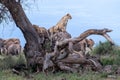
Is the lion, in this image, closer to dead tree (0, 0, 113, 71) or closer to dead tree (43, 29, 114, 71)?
dead tree (0, 0, 113, 71)

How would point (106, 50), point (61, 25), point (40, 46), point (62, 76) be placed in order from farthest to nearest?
point (61, 25) → point (106, 50) → point (40, 46) → point (62, 76)

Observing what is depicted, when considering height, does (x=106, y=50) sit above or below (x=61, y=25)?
below

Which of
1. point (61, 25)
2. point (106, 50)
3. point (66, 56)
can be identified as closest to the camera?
point (66, 56)

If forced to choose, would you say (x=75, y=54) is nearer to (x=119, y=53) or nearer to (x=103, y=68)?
(x=103, y=68)

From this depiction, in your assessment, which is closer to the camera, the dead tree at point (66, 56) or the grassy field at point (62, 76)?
the grassy field at point (62, 76)

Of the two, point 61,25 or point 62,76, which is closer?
point 62,76

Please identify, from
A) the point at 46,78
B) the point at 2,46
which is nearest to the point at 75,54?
the point at 46,78

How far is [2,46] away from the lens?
31031 mm

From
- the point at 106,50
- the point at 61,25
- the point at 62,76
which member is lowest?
the point at 62,76

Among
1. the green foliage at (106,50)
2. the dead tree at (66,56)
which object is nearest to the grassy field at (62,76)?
the dead tree at (66,56)

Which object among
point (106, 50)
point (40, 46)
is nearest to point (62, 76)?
point (40, 46)

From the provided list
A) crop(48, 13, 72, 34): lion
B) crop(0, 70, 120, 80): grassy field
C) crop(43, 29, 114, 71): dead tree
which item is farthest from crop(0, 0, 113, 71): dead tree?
crop(48, 13, 72, 34): lion

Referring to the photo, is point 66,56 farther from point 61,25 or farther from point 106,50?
point 61,25

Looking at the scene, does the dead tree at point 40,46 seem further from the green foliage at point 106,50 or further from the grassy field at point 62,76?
the green foliage at point 106,50
